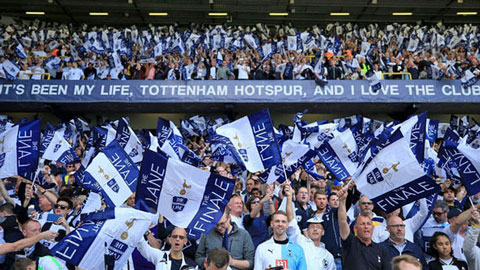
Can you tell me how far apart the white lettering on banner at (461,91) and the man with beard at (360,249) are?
13.5 m

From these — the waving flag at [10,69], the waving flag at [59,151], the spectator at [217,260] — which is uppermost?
the waving flag at [10,69]

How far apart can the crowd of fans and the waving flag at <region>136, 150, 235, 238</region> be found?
482 inches

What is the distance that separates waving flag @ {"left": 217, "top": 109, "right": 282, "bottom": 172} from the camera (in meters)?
7.16

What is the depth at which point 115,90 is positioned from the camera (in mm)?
17531

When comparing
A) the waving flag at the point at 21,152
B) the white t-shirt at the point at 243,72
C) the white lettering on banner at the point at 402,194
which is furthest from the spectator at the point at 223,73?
the white lettering on banner at the point at 402,194

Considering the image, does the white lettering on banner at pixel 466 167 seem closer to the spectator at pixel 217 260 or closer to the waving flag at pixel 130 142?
the spectator at pixel 217 260

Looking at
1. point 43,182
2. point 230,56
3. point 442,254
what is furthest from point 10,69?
point 442,254

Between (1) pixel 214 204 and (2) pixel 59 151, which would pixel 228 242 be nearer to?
(1) pixel 214 204

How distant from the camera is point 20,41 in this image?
21.1 m

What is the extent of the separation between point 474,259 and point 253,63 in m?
14.5

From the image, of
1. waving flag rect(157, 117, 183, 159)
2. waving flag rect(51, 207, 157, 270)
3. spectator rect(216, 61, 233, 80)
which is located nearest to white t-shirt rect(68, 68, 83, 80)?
spectator rect(216, 61, 233, 80)

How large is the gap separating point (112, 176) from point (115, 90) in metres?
11.4

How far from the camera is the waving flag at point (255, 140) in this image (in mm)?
7160

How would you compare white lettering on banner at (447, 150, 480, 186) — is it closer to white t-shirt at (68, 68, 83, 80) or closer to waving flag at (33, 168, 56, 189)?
waving flag at (33, 168, 56, 189)
